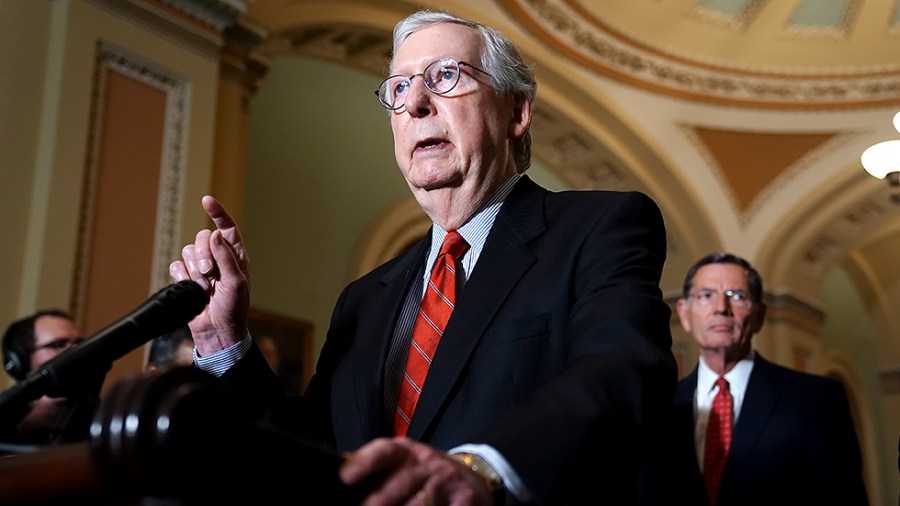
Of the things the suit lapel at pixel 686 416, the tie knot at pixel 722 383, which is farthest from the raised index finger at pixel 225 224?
the tie knot at pixel 722 383

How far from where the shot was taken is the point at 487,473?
1.00m

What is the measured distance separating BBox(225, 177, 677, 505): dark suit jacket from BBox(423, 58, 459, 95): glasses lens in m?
0.23

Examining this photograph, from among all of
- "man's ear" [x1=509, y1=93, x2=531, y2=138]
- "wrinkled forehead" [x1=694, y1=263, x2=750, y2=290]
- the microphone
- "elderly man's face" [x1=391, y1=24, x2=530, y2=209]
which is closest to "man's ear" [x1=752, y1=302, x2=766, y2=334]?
"wrinkled forehead" [x1=694, y1=263, x2=750, y2=290]

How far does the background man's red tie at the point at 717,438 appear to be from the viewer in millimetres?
3178

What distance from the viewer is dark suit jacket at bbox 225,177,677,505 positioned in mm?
1098

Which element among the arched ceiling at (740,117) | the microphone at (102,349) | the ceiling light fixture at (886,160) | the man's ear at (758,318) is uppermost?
the arched ceiling at (740,117)

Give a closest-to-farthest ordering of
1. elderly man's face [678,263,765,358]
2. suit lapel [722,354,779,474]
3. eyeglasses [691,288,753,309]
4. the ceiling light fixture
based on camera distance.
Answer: suit lapel [722,354,779,474]
elderly man's face [678,263,765,358]
eyeglasses [691,288,753,309]
the ceiling light fixture

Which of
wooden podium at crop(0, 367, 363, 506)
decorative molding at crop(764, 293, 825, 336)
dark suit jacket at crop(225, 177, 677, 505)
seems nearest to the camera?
wooden podium at crop(0, 367, 363, 506)

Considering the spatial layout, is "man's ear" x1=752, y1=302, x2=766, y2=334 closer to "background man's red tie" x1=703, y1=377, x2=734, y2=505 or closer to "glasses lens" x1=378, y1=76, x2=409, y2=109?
"background man's red tie" x1=703, y1=377, x2=734, y2=505

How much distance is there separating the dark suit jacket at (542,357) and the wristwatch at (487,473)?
30 millimetres

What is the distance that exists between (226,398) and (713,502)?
8.64ft

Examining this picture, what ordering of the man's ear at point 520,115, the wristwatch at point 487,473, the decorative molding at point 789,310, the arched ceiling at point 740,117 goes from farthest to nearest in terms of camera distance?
the decorative molding at point 789,310 < the arched ceiling at point 740,117 < the man's ear at point 520,115 < the wristwatch at point 487,473

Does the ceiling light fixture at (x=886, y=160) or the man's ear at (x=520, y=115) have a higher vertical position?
the ceiling light fixture at (x=886, y=160)

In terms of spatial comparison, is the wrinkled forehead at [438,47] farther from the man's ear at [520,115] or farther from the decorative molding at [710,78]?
the decorative molding at [710,78]
